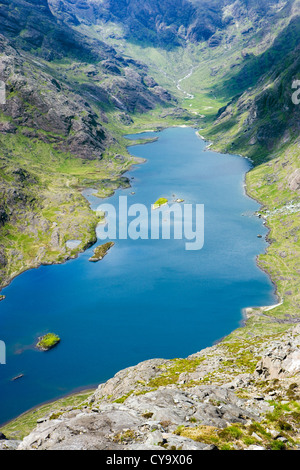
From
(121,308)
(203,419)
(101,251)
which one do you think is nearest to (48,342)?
(121,308)

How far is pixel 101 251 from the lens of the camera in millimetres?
174250

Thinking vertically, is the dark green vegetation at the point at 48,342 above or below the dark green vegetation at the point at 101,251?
below

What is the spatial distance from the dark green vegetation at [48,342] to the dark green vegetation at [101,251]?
55.0 m

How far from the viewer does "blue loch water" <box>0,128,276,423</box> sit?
107m

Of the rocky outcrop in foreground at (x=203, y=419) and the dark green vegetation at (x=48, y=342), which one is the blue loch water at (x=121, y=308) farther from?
the rocky outcrop in foreground at (x=203, y=419)

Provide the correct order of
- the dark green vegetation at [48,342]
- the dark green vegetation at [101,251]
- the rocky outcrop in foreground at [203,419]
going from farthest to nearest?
the dark green vegetation at [101,251]
the dark green vegetation at [48,342]
the rocky outcrop in foreground at [203,419]

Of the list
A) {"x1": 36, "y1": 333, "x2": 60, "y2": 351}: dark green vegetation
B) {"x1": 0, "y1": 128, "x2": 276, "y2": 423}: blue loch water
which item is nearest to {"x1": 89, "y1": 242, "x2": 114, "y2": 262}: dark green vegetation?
{"x1": 0, "y1": 128, "x2": 276, "y2": 423}: blue loch water

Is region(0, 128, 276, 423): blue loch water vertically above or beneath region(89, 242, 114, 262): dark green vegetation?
beneath

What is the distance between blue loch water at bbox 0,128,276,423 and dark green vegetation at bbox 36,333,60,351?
2328mm

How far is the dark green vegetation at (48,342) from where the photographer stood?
377ft

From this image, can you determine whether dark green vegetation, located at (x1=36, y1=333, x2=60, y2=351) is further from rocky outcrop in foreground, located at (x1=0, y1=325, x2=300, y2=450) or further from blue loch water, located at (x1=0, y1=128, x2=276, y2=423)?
rocky outcrop in foreground, located at (x1=0, y1=325, x2=300, y2=450)

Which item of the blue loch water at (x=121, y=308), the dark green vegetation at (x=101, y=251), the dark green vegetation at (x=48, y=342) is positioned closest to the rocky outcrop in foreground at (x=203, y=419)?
the blue loch water at (x=121, y=308)

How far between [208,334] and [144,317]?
25754mm

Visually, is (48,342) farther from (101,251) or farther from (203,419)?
(203,419)
